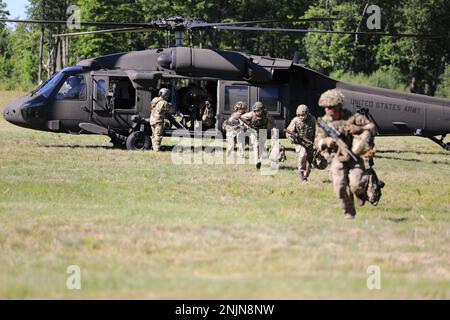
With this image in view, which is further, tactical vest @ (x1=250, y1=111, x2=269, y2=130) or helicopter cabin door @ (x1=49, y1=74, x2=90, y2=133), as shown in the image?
helicopter cabin door @ (x1=49, y1=74, x2=90, y2=133)

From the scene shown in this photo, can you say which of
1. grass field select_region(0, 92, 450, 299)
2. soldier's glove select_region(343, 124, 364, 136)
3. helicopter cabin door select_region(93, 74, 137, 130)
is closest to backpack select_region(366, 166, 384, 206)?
grass field select_region(0, 92, 450, 299)

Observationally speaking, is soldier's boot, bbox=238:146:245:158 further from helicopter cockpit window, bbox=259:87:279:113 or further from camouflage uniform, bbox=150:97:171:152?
camouflage uniform, bbox=150:97:171:152

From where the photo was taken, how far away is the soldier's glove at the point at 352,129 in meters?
11.2

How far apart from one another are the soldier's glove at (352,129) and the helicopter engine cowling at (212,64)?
9.30 metres

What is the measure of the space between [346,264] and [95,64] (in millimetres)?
13203

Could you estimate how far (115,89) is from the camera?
2041cm

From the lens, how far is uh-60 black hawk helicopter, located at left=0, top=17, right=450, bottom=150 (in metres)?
20.2

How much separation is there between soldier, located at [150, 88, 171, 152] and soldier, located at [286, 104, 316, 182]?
15.5 feet

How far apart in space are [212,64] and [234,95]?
106cm

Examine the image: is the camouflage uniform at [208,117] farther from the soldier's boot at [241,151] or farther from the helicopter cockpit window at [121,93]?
the helicopter cockpit window at [121,93]

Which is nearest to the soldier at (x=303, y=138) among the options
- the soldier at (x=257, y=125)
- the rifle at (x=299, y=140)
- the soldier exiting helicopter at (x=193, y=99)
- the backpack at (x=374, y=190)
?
the rifle at (x=299, y=140)
